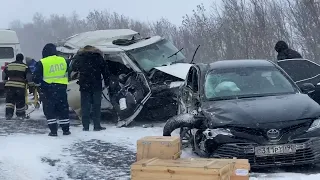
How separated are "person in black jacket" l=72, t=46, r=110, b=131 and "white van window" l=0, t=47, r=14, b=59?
21.7 feet

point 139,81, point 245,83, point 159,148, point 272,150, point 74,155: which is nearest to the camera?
point 159,148

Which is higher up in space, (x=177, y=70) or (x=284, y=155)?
(x=177, y=70)

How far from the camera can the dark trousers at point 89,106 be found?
10125 millimetres

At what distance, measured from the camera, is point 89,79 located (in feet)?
32.9

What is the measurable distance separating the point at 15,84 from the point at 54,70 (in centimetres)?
273

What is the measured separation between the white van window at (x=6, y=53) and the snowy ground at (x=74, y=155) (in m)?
6.11

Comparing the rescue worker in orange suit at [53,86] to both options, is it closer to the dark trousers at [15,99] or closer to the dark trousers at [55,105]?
the dark trousers at [55,105]

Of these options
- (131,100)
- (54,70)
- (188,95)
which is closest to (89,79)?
(54,70)

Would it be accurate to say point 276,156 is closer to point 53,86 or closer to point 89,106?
point 53,86

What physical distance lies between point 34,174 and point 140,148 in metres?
1.50

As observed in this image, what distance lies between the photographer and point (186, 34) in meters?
31.2

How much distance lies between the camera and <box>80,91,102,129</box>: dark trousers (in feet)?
33.2

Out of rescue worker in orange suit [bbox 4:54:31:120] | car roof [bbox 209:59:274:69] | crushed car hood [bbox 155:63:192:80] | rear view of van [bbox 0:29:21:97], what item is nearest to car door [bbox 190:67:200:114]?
car roof [bbox 209:59:274:69]

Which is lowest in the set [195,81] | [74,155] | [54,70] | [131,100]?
[74,155]
